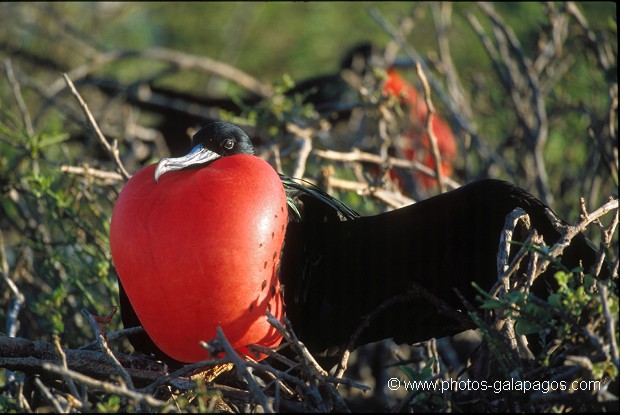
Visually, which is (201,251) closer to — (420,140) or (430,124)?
(430,124)

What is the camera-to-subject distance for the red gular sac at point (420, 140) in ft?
12.0

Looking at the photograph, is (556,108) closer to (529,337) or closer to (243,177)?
(529,337)

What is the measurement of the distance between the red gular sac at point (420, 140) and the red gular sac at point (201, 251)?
1.10 metres

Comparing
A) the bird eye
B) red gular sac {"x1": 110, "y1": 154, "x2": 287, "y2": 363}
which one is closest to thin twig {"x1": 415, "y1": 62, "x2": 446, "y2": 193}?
the bird eye

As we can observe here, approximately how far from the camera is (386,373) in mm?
3326

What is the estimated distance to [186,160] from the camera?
7.06 feet

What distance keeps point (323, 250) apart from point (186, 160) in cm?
43

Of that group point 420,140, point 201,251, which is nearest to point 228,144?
point 201,251

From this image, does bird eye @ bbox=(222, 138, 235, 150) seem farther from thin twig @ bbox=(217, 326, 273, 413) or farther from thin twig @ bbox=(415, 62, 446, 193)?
thin twig @ bbox=(217, 326, 273, 413)

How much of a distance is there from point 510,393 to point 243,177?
69cm

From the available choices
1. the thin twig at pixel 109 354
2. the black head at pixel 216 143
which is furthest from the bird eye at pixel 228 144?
the thin twig at pixel 109 354

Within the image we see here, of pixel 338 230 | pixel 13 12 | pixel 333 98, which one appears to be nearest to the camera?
pixel 338 230

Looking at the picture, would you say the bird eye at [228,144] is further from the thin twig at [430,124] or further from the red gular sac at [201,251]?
the thin twig at [430,124]

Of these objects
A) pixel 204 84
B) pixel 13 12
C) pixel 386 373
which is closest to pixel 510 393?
pixel 386 373
